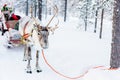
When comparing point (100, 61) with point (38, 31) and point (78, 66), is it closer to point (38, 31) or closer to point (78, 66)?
point (78, 66)

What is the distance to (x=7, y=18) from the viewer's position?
14.3m

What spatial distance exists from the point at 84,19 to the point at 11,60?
1453 inches

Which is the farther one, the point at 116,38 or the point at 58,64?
the point at 58,64

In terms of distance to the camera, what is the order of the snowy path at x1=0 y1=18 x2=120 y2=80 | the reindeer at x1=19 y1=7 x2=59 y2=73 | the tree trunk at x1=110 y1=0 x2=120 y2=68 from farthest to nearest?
1. the tree trunk at x1=110 y1=0 x2=120 y2=68
2. the reindeer at x1=19 y1=7 x2=59 y2=73
3. the snowy path at x1=0 y1=18 x2=120 y2=80

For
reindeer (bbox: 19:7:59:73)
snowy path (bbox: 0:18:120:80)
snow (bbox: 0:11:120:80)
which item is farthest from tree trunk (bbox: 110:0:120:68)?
reindeer (bbox: 19:7:59:73)

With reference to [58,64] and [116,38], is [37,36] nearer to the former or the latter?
[58,64]

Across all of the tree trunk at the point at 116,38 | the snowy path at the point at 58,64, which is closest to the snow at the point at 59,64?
the snowy path at the point at 58,64

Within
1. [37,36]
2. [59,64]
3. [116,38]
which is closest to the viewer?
[37,36]

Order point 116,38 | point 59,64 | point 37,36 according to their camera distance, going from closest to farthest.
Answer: point 37,36 → point 116,38 → point 59,64

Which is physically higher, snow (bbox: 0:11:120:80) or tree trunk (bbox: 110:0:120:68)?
tree trunk (bbox: 110:0:120:68)

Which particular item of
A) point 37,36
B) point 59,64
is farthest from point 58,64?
point 37,36

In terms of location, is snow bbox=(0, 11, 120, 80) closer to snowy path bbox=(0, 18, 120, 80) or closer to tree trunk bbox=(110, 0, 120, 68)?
snowy path bbox=(0, 18, 120, 80)

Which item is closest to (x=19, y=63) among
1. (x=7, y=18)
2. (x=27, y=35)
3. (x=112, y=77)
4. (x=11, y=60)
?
(x=11, y=60)

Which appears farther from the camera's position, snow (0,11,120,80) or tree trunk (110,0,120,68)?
tree trunk (110,0,120,68)
